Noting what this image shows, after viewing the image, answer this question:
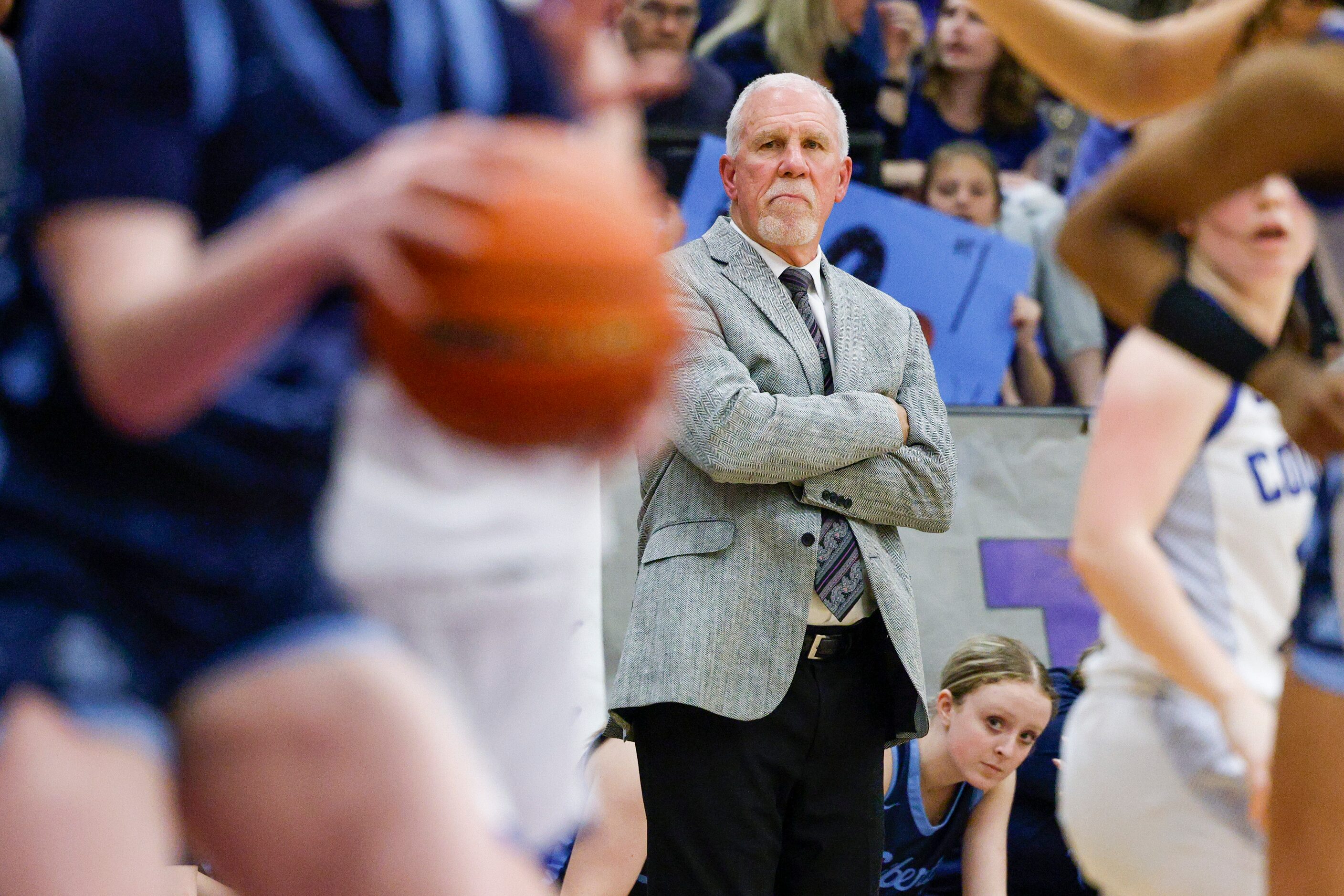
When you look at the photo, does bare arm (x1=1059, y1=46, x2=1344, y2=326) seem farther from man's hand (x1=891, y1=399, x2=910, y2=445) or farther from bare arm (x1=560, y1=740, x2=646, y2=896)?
bare arm (x1=560, y1=740, x2=646, y2=896)

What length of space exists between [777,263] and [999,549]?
6.91 feet

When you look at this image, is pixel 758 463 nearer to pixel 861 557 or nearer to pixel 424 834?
pixel 861 557

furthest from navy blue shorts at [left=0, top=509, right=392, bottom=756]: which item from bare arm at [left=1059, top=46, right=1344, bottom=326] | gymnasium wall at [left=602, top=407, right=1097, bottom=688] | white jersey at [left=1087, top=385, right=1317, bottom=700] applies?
gymnasium wall at [left=602, top=407, right=1097, bottom=688]

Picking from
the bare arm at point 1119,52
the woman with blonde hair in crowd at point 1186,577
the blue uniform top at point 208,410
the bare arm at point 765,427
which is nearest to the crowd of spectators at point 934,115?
the bare arm at point 765,427

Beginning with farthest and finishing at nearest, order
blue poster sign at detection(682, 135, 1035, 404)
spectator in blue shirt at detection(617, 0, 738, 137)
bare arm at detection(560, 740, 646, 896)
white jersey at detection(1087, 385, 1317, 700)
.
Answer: spectator in blue shirt at detection(617, 0, 738, 137)
blue poster sign at detection(682, 135, 1035, 404)
bare arm at detection(560, 740, 646, 896)
white jersey at detection(1087, 385, 1317, 700)

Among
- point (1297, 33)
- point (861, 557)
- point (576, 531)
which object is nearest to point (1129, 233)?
point (1297, 33)

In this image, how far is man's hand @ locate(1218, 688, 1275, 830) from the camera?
2.59 metres

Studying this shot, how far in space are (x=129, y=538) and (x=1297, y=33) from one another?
5.71ft

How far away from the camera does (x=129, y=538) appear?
1.57m

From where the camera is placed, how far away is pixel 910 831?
4418 mm

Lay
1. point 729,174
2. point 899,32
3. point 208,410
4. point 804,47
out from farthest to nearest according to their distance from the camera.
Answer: point 899,32
point 804,47
point 729,174
point 208,410

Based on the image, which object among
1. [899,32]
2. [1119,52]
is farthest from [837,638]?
[899,32]

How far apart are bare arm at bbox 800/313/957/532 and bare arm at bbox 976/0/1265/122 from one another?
3.61 feet

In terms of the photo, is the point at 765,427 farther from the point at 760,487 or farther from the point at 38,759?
the point at 38,759
